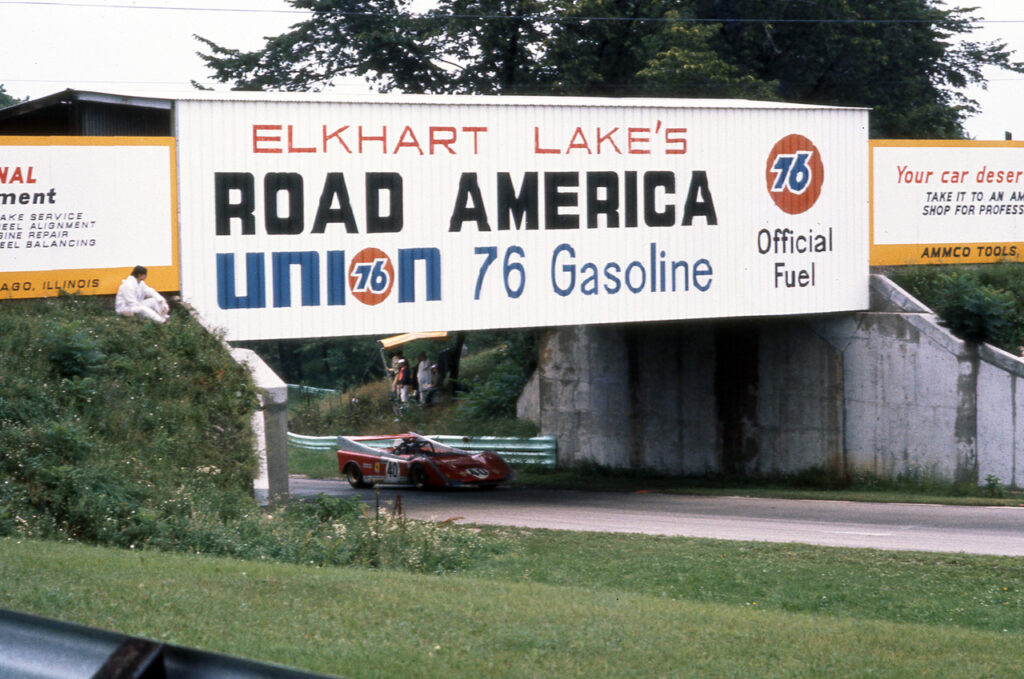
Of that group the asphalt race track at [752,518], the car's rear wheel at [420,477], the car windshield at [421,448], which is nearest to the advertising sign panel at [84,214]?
the asphalt race track at [752,518]

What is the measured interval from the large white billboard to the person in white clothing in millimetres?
1007

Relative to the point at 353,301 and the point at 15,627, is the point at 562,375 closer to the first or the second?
the point at 353,301

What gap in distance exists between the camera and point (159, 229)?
18875mm

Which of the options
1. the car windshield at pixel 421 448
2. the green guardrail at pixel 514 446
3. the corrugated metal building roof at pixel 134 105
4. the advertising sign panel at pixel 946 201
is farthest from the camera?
the green guardrail at pixel 514 446

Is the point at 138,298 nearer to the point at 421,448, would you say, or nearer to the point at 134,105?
the point at 134,105

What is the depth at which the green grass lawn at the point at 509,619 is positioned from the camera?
23.0 ft

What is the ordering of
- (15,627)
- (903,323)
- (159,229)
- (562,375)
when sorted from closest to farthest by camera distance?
1. (15,627)
2. (159,229)
3. (903,323)
4. (562,375)

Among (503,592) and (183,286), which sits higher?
(183,286)

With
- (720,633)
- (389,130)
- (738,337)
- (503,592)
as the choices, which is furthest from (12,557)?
(738,337)

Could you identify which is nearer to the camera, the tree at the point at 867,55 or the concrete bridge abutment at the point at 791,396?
the concrete bridge abutment at the point at 791,396

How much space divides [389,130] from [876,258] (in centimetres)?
1158

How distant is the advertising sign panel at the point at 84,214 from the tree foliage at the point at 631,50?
880 inches

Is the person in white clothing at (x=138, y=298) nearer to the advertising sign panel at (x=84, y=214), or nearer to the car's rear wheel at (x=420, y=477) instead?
the advertising sign panel at (x=84, y=214)

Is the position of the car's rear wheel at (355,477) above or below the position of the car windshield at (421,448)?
below
